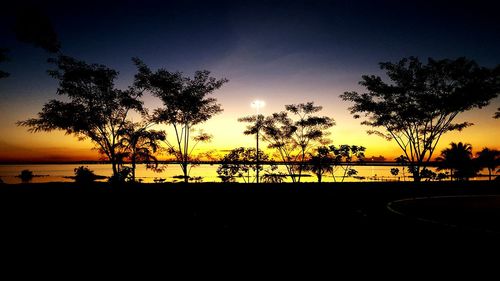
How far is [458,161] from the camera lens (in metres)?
40.1

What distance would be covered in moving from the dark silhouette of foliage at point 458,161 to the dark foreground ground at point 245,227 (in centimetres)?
3943

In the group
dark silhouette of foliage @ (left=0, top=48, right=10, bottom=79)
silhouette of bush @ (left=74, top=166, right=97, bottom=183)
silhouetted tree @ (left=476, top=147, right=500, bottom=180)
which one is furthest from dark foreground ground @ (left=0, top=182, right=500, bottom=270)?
silhouetted tree @ (left=476, top=147, right=500, bottom=180)

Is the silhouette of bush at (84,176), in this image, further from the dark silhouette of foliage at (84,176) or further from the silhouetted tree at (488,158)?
the silhouetted tree at (488,158)

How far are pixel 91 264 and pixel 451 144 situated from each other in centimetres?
5343

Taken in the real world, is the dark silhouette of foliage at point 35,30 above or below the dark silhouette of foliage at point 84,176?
above

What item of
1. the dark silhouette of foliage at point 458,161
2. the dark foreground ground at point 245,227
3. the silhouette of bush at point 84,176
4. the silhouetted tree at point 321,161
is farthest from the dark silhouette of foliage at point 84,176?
the dark silhouette of foliage at point 458,161

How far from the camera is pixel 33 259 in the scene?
4.81 metres

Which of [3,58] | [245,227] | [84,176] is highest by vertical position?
[3,58]

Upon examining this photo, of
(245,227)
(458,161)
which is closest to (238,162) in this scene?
(245,227)

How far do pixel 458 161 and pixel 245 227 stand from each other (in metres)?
47.1

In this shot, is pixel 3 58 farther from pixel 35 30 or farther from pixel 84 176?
pixel 84 176

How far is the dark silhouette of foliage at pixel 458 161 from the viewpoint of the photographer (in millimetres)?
39406

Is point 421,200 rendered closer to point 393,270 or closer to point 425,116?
point 393,270

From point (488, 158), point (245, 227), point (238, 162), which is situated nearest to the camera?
point (245, 227)
